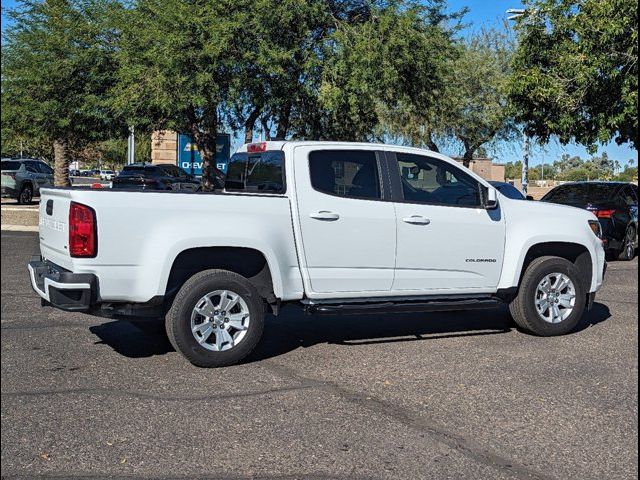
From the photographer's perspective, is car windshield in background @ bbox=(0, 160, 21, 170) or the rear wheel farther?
car windshield in background @ bbox=(0, 160, 21, 170)

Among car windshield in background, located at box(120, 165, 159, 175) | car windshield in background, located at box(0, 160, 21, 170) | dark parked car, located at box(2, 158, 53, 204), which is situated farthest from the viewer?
car windshield in background, located at box(120, 165, 159, 175)

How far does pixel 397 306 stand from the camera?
22.6ft

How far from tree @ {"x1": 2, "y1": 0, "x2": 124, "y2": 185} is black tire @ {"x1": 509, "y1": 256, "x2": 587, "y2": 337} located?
43.6 ft

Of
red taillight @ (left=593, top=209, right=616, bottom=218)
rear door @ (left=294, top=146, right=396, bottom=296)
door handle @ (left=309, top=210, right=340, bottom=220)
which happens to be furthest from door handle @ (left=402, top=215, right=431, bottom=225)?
red taillight @ (left=593, top=209, right=616, bottom=218)

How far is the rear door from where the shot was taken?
6629 mm

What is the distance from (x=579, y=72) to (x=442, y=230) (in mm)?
10167

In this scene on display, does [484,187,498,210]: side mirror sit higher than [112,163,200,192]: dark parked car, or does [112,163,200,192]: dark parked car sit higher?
[112,163,200,192]: dark parked car

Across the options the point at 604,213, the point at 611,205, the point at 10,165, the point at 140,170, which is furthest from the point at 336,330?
the point at 10,165

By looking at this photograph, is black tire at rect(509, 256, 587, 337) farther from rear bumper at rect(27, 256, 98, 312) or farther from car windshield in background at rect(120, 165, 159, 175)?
car windshield in background at rect(120, 165, 159, 175)

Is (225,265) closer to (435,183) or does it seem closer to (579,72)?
(435,183)

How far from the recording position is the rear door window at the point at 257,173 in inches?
272

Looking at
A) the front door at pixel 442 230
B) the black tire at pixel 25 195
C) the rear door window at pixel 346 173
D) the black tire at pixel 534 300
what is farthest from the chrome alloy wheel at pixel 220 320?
the black tire at pixel 25 195

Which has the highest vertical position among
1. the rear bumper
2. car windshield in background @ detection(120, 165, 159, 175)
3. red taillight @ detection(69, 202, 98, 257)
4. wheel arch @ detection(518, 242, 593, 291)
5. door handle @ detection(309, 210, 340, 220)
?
car windshield in background @ detection(120, 165, 159, 175)

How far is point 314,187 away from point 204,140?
1528cm
